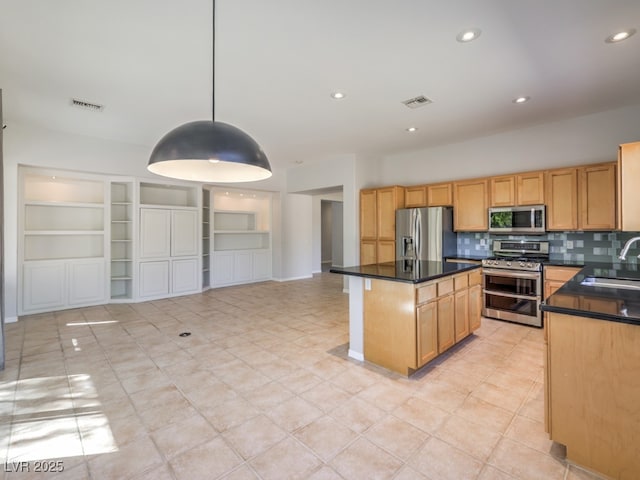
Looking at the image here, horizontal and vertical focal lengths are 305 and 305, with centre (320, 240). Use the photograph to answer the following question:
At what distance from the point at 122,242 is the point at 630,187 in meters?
7.18

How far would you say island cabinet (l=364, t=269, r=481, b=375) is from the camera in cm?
271

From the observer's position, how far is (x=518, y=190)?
14.9 feet

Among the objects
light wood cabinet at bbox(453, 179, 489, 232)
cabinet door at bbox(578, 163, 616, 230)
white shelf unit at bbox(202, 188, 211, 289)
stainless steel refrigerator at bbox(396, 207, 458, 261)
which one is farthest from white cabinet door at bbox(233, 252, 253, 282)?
cabinet door at bbox(578, 163, 616, 230)

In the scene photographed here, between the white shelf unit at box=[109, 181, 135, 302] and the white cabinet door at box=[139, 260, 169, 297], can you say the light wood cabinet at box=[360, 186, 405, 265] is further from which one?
the white shelf unit at box=[109, 181, 135, 302]

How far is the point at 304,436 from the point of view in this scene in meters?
1.98

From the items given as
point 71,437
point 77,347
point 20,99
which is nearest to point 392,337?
point 71,437

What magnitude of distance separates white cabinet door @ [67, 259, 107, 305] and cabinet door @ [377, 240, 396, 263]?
511 centimetres

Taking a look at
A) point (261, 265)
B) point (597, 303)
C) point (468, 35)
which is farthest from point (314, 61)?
point (261, 265)

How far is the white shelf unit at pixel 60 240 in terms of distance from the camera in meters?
4.84

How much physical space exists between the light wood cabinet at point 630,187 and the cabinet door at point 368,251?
3856mm

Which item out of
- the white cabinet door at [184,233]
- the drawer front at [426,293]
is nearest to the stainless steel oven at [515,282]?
the drawer front at [426,293]

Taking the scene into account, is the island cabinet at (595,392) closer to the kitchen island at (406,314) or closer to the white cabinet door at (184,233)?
the kitchen island at (406,314)

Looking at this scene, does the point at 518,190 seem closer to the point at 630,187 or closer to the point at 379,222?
the point at 630,187

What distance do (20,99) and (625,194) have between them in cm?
627
